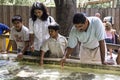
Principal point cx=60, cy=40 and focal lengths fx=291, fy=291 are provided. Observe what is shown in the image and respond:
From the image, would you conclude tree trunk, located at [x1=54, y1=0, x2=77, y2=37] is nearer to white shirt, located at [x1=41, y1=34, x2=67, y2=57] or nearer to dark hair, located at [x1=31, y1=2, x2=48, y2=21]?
white shirt, located at [x1=41, y1=34, x2=67, y2=57]

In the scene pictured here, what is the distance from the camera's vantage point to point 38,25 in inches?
219

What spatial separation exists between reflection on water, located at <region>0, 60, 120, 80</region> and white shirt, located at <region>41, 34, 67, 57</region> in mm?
466

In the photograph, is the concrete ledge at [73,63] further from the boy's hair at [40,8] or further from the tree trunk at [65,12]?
the tree trunk at [65,12]

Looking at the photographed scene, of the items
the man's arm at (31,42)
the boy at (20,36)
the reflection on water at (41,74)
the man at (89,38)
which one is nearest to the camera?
the man at (89,38)

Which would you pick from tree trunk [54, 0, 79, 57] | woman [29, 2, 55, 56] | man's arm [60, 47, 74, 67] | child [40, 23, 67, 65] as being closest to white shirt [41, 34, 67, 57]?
child [40, 23, 67, 65]

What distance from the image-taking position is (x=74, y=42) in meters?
5.05

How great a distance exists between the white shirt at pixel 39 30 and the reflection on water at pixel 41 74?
517 mm

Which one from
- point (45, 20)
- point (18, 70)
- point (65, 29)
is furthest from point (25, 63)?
point (65, 29)

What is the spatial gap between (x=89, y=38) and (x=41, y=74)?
105 centimetres

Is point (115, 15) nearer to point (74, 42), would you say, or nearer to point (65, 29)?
point (65, 29)

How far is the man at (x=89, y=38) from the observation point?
15.3 feet

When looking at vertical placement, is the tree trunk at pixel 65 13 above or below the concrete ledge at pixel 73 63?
above

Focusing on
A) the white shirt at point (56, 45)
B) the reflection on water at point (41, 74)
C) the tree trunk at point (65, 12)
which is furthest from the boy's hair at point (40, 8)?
the tree trunk at point (65, 12)

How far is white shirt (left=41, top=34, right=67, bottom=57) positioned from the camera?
564 centimetres
